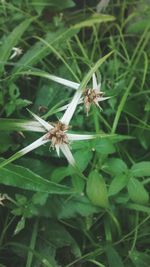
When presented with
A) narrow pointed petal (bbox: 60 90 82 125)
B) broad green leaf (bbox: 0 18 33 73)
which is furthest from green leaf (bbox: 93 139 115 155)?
broad green leaf (bbox: 0 18 33 73)

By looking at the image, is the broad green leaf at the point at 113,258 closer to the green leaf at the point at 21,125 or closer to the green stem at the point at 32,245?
the green stem at the point at 32,245

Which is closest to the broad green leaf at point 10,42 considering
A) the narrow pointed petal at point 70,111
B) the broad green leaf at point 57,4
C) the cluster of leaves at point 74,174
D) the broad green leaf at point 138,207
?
the cluster of leaves at point 74,174

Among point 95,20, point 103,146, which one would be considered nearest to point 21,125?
Answer: point 103,146

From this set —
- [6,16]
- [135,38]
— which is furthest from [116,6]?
[6,16]

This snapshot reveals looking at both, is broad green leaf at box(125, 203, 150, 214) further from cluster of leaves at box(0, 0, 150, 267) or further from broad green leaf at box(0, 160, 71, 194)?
broad green leaf at box(0, 160, 71, 194)

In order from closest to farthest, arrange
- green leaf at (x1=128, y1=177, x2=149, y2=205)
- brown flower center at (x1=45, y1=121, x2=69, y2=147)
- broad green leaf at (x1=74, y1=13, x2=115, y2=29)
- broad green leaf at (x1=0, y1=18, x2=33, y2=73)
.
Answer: brown flower center at (x1=45, y1=121, x2=69, y2=147) < green leaf at (x1=128, y1=177, x2=149, y2=205) < broad green leaf at (x1=0, y1=18, x2=33, y2=73) < broad green leaf at (x1=74, y1=13, x2=115, y2=29)

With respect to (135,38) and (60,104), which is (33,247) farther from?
(135,38)

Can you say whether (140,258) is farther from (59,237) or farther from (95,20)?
(95,20)
